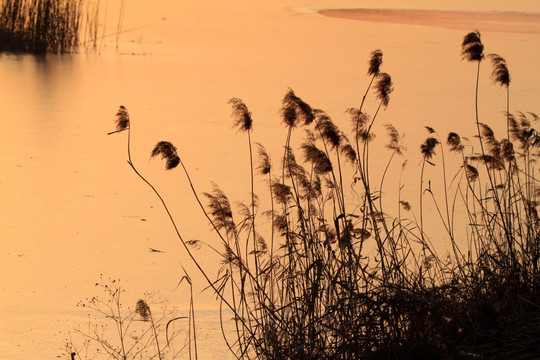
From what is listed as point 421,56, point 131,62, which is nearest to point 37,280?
point 131,62

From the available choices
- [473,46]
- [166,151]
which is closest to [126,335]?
[166,151]

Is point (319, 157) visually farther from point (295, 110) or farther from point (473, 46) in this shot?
point (473, 46)

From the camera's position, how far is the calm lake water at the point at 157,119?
343cm

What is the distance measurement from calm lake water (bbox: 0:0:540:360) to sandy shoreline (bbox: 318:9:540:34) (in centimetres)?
78

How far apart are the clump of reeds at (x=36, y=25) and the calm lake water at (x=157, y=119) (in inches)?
12.2

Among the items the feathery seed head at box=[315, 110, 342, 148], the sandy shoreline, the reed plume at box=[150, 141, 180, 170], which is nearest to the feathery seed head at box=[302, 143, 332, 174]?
the feathery seed head at box=[315, 110, 342, 148]

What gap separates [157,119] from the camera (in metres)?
6.39

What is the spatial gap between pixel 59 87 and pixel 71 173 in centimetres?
274

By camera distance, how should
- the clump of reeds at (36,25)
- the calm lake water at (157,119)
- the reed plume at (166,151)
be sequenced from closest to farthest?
the reed plume at (166,151), the calm lake water at (157,119), the clump of reeds at (36,25)

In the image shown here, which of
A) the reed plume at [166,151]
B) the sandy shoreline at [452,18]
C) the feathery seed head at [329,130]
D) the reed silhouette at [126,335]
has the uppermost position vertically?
the sandy shoreline at [452,18]

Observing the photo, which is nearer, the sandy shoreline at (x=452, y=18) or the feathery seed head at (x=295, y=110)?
the feathery seed head at (x=295, y=110)

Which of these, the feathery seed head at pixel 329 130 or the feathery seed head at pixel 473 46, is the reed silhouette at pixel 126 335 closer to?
the feathery seed head at pixel 329 130

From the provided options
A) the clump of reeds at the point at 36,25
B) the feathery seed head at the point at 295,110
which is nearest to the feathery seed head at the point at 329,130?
the feathery seed head at the point at 295,110

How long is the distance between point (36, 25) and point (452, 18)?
25.3 feet
